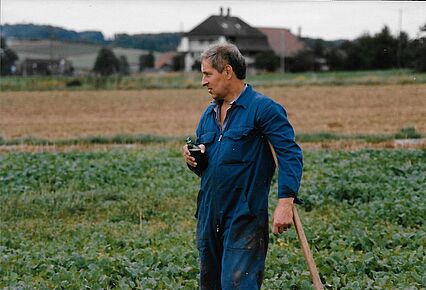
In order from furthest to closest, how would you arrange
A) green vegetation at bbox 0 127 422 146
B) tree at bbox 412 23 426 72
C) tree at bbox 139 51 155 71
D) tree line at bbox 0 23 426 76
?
tree at bbox 139 51 155 71 < tree line at bbox 0 23 426 76 < tree at bbox 412 23 426 72 < green vegetation at bbox 0 127 422 146

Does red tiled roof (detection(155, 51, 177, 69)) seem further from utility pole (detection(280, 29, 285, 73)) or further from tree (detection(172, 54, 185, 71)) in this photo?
utility pole (detection(280, 29, 285, 73))

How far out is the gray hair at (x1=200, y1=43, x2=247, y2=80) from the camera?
15.0ft

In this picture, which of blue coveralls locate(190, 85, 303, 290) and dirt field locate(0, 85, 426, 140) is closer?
blue coveralls locate(190, 85, 303, 290)

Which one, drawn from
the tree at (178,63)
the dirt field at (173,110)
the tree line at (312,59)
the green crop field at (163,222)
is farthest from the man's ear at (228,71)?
the tree at (178,63)

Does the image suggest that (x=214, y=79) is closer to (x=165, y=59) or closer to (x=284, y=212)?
(x=284, y=212)

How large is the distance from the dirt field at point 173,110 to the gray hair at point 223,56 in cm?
1415

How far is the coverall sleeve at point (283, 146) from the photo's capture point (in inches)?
175

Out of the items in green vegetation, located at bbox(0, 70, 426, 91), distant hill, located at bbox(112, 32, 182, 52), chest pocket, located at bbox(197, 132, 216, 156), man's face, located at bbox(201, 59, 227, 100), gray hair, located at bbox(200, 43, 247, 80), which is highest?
distant hill, located at bbox(112, 32, 182, 52)

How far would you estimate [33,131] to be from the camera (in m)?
22.6

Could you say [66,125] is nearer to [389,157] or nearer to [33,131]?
[33,131]

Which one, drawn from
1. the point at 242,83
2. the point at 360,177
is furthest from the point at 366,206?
the point at 242,83

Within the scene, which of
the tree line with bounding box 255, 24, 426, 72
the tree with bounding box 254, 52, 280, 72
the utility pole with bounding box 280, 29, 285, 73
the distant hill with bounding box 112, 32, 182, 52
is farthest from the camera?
the distant hill with bounding box 112, 32, 182, 52

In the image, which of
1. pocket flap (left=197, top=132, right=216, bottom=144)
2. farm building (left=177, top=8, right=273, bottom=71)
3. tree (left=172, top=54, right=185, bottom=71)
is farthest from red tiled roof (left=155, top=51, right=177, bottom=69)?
pocket flap (left=197, top=132, right=216, bottom=144)

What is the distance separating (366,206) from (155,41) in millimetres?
61690
